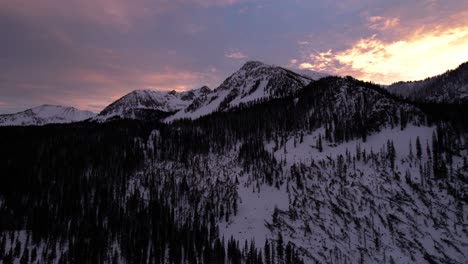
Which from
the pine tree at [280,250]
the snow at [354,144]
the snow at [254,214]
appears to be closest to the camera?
the pine tree at [280,250]

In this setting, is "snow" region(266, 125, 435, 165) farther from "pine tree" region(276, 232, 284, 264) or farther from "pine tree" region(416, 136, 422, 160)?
"pine tree" region(276, 232, 284, 264)

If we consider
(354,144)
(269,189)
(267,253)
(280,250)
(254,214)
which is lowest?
(267,253)

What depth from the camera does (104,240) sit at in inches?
4011

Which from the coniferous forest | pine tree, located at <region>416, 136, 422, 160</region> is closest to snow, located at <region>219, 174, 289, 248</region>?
the coniferous forest

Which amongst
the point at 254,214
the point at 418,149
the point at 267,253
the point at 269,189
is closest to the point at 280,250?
the point at 267,253

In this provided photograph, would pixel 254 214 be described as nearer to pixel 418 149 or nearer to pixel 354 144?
pixel 354 144

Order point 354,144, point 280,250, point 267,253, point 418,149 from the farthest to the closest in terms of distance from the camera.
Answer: point 354,144, point 418,149, point 280,250, point 267,253

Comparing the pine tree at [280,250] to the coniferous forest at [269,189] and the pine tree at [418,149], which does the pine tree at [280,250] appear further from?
the pine tree at [418,149]

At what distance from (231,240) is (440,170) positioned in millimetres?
73339

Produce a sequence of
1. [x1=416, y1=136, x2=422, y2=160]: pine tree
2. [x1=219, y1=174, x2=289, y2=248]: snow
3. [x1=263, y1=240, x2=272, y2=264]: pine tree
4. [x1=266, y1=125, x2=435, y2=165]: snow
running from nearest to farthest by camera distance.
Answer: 1. [x1=263, y1=240, x2=272, y2=264]: pine tree
2. [x1=219, y1=174, x2=289, y2=248]: snow
3. [x1=416, y1=136, x2=422, y2=160]: pine tree
4. [x1=266, y1=125, x2=435, y2=165]: snow

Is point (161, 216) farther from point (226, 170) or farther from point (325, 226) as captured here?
point (325, 226)

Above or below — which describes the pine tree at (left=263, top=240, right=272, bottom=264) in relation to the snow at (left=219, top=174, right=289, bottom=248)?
below

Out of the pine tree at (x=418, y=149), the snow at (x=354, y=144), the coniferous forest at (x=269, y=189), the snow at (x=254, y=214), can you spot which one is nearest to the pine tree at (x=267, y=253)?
the coniferous forest at (x=269, y=189)

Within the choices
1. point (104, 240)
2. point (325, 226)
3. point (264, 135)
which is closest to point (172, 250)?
point (104, 240)
